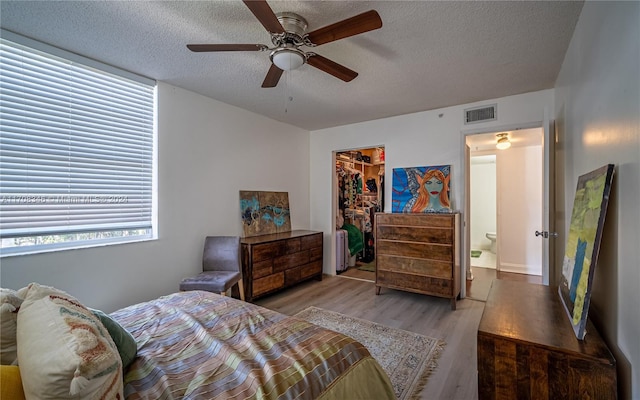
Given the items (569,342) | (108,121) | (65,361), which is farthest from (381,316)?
(108,121)

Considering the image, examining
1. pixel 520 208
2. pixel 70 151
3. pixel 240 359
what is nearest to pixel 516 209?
pixel 520 208

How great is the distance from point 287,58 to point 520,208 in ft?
15.9

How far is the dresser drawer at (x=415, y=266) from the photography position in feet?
10.6

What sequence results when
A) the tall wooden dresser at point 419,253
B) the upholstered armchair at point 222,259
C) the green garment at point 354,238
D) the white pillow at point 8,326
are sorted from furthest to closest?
the green garment at point 354,238 → the tall wooden dresser at point 419,253 → the upholstered armchair at point 222,259 → the white pillow at point 8,326

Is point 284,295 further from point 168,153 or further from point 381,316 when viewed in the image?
point 168,153

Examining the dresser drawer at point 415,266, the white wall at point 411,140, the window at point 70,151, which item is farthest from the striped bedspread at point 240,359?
the white wall at point 411,140

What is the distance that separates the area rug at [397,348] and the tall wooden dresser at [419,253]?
87cm

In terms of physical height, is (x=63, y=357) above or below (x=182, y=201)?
below

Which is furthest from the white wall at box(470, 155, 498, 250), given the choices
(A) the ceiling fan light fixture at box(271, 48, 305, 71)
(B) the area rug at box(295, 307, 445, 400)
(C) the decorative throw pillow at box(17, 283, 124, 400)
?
(C) the decorative throw pillow at box(17, 283, 124, 400)

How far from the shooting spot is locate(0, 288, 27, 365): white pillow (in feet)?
2.75

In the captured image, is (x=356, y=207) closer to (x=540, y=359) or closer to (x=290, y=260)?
(x=290, y=260)

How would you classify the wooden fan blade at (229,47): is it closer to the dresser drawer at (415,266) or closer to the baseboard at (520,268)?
the dresser drawer at (415,266)

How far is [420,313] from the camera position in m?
3.10

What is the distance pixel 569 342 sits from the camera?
1.15 m
